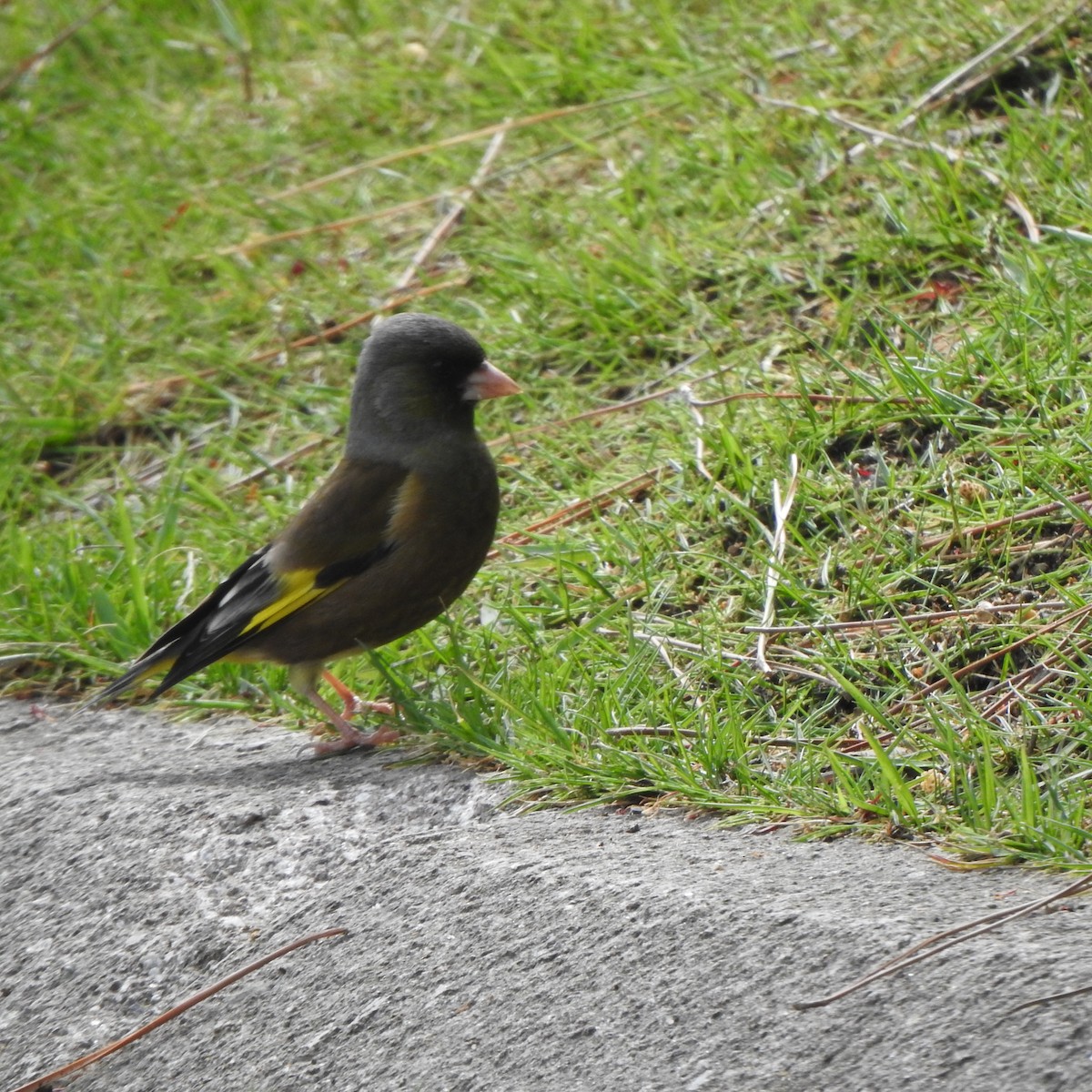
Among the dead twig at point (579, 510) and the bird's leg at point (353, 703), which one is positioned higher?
the dead twig at point (579, 510)

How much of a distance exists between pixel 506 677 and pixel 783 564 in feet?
2.61

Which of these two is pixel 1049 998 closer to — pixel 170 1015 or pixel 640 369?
pixel 170 1015

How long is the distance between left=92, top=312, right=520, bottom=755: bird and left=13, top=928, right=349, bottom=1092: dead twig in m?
1.02

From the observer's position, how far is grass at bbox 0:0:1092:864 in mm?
3615

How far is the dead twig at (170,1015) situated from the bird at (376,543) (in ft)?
3.34

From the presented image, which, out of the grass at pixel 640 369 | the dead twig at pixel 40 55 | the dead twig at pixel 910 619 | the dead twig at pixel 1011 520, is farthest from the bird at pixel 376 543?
the dead twig at pixel 40 55

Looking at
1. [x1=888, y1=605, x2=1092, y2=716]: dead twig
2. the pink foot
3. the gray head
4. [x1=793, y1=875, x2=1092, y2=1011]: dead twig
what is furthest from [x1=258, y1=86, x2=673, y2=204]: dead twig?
[x1=793, y1=875, x2=1092, y2=1011]: dead twig

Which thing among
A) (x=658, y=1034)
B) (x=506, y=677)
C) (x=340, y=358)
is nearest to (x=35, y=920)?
(x=506, y=677)

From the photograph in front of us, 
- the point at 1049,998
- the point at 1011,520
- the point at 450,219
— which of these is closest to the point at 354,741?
the point at 1011,520

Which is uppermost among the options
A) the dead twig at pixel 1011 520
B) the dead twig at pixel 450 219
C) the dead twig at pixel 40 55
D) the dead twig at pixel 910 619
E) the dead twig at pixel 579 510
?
the dead twig at pixel 40 55

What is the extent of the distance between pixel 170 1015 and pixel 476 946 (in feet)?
2.15

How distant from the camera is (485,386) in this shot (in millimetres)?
4484

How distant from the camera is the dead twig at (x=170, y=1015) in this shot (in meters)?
3.07

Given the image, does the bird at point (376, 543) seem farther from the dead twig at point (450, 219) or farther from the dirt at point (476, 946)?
the dead twig at point (450, 219)
